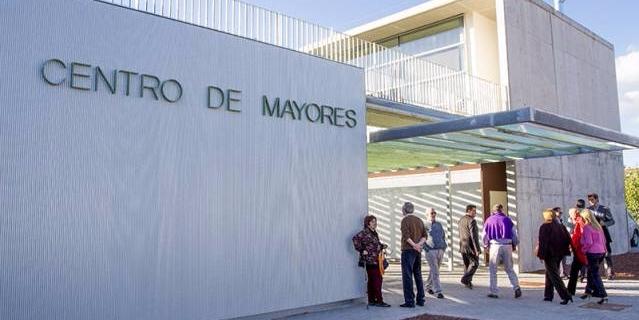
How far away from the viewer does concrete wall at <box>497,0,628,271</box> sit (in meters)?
14.2

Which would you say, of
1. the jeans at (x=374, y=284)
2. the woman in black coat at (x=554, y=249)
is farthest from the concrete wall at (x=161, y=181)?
the woman in black coat at (x=554, y=249)

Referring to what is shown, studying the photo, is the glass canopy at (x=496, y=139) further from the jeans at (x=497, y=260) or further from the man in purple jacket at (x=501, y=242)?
the jeans at (x=497, y=260)

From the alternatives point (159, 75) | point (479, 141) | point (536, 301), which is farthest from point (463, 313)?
point (159, 75)

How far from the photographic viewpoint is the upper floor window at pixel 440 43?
53.2 ft

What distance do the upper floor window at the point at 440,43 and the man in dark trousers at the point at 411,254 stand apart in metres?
8.30

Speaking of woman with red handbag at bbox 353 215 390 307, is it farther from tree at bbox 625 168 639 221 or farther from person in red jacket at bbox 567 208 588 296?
tree at bbox 625 168 639 221

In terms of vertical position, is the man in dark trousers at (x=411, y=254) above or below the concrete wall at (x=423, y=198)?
below

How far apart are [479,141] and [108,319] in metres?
7.27

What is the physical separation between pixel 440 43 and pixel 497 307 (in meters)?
10.0

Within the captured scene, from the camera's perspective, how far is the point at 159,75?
286 inches

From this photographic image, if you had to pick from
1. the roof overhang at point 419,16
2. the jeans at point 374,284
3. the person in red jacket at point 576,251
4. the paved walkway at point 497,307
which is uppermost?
the roof overhang at point 419,16

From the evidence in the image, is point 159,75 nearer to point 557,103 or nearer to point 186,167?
point 186,167

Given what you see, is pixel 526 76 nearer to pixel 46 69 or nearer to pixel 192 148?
pixel 192 148

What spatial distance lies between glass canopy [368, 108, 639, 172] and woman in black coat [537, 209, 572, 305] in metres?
1.54
